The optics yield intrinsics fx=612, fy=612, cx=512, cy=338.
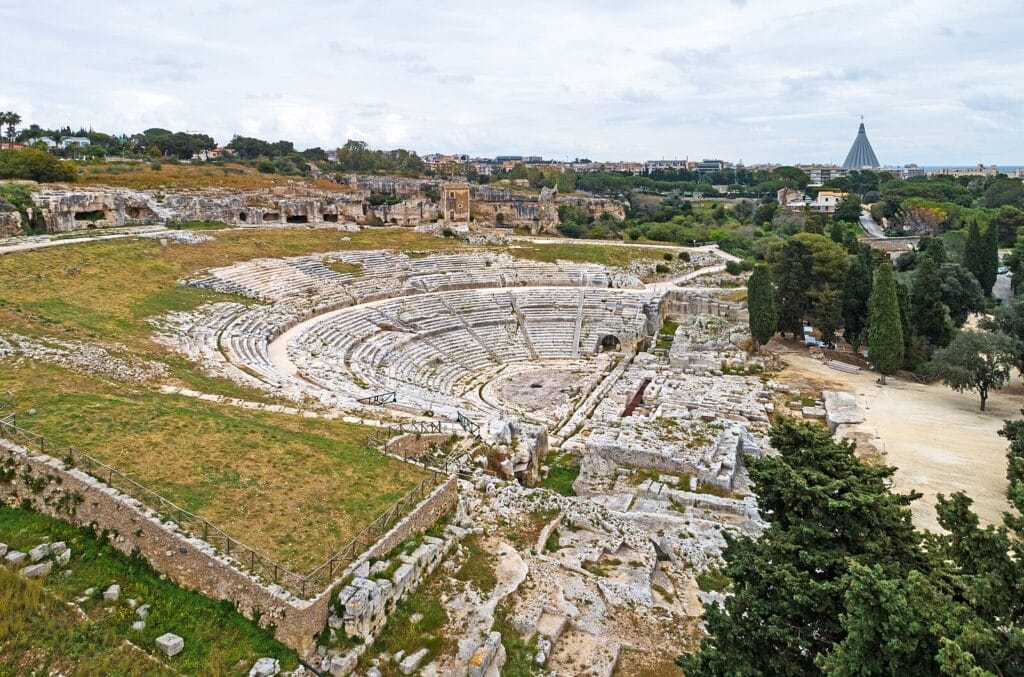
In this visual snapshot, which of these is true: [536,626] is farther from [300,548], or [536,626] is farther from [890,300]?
[890,300]

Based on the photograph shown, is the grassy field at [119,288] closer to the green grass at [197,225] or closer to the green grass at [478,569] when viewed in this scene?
the green grass at [197,225]

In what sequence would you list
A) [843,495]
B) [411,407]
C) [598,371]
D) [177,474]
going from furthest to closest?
[598,371] < [411,407] < [177,474] < [843,495]

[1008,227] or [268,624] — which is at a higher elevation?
[1008,227]

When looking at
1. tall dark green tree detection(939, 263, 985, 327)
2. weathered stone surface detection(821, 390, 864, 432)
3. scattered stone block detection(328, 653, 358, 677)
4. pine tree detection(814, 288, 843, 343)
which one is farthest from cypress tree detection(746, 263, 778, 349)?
scattered stone block detection(328, 653, 358, 677)

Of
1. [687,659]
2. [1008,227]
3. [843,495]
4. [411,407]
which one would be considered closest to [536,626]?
[687,659]

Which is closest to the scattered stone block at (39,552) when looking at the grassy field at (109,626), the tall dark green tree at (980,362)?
the grassy field at (109,626)

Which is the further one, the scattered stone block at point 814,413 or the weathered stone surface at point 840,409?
the scattered stone block at point 814,413

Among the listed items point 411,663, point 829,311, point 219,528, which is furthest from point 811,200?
point 219,528
